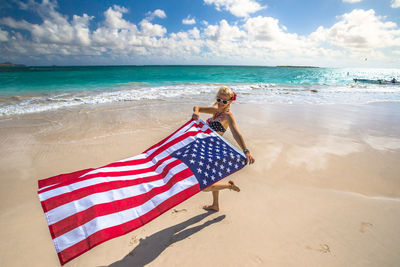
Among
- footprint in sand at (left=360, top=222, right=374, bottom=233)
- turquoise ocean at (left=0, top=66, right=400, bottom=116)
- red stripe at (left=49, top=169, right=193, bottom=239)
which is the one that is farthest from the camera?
turquoise ocean at (left=0, top=66, right=400, bottom=116)

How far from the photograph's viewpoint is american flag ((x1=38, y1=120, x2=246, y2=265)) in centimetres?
214

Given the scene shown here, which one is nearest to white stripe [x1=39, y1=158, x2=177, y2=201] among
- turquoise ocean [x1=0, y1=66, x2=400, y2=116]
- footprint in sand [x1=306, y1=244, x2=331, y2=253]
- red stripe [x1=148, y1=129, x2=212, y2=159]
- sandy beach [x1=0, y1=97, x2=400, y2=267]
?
red stripe [x1=148, y1=129, x2=212, y2=159]

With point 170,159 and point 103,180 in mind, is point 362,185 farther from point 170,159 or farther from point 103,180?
point 103,180

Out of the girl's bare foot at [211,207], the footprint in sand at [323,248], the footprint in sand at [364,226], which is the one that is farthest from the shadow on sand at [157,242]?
the footprint in sand at [364,226]

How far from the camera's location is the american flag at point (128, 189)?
84.4 inches

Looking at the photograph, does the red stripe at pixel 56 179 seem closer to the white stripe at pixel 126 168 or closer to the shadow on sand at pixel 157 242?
the white stripe at pixel 126 168

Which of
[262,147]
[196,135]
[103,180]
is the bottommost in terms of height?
[262,147]

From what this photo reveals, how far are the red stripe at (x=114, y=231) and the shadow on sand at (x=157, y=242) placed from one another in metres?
0.91

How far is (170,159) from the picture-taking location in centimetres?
319

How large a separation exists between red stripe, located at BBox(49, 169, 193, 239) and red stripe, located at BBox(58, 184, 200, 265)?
Answer: 18 centimetres

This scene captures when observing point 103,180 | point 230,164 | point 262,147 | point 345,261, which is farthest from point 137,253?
point 262,147

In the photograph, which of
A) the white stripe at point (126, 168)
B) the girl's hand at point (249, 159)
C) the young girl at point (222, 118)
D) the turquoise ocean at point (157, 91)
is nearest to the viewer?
the white stripe at point (126, 168)

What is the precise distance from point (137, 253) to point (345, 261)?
9.81 ft

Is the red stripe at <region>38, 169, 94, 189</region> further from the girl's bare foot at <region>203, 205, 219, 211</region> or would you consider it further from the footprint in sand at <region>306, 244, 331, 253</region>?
the footprint in sand at <region>306, 244, 331, 253</region>
